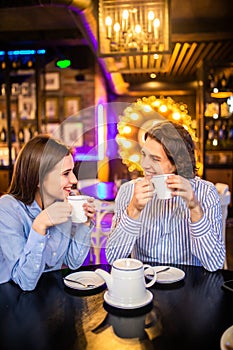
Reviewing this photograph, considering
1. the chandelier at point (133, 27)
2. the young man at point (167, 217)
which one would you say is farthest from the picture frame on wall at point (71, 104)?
the young man at point (167, 217)

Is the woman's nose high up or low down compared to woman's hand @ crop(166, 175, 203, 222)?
up

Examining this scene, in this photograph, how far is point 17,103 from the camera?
→ 20.5 feet

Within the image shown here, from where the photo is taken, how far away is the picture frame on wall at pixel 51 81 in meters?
6.32

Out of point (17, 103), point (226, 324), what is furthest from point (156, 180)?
point (17, 103)

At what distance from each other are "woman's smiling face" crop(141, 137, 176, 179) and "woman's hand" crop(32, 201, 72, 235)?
430mm

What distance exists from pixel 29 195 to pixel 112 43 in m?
2.23

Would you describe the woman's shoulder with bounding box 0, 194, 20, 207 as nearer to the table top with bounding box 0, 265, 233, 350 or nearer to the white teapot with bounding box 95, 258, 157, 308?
the table top with bounding box 0, 265, 233, 350

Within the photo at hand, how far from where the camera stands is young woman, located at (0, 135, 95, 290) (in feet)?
3.75

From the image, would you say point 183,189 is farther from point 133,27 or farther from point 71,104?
point 71,104

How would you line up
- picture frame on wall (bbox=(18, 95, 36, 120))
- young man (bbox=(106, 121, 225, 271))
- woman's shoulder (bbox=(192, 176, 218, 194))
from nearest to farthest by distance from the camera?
young man (bbox=(106, 121, 225, 271)) < woman's shoulder (bbox=(192, 176, 218, 194)) < picture frame on wall (bbox=(18, 95, 36, 120))

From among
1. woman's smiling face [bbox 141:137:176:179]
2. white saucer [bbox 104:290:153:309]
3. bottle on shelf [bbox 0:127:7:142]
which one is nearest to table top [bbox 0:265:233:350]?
white saucer [bbox 104:290:153:309]

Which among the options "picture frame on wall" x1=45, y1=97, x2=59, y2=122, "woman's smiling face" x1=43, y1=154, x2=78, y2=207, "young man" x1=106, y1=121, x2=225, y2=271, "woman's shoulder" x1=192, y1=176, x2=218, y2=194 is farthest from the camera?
"picture frame on wall" x1=45, y1=97, x2=59, y2=122

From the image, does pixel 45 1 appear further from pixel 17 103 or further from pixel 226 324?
pixel 17 103

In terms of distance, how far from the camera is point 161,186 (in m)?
1.18
